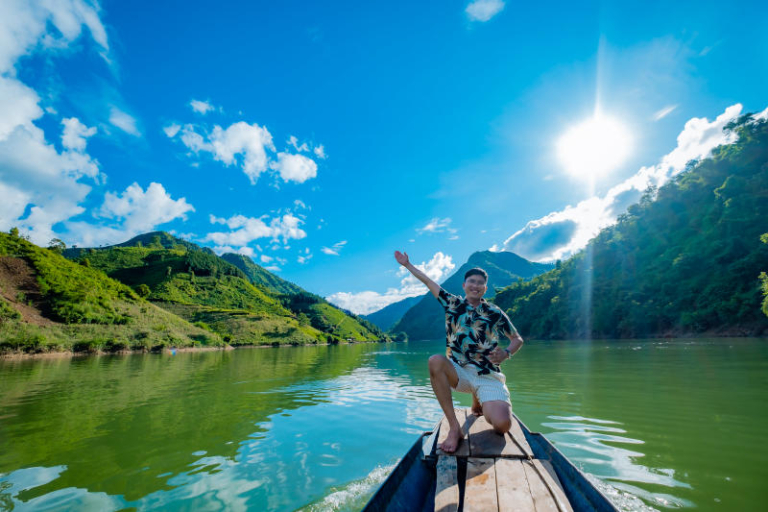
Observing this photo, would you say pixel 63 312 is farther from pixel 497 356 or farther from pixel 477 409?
pixel 497 356

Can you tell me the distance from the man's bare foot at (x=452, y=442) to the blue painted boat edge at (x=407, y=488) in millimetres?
287

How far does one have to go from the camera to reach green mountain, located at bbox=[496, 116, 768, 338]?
49469 mm

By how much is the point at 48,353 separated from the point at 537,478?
51.5 metres

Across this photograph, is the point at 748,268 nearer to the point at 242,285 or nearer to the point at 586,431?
the point at 586,431

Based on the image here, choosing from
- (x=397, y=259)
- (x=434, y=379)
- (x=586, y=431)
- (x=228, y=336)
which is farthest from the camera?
(x=228, y=336)

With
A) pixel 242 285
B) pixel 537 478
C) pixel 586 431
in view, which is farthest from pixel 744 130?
pixel 242 285

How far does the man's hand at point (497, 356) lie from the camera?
4.82 metres

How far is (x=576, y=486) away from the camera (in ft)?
10.8

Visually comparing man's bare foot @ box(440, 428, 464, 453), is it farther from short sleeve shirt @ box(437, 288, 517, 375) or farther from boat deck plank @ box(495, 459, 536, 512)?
short sleeve shirt @ box(437, 288, 517, 375)

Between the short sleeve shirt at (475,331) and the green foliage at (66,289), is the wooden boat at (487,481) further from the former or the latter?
the green foliage at (66,289)

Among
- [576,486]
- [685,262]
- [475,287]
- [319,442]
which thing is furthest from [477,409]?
[685,262]

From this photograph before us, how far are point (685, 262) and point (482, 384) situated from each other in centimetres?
7503

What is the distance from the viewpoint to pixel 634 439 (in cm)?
648

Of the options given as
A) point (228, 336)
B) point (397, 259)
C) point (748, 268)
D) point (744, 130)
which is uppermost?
point (744, 130)
